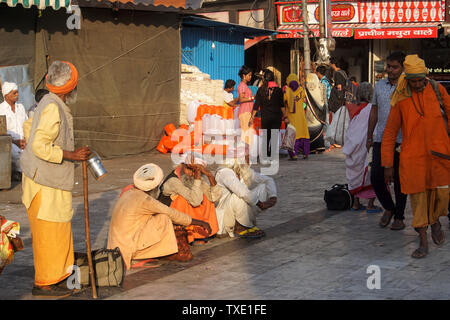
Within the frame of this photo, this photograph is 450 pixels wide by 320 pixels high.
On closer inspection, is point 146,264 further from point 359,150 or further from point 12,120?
point 12,120

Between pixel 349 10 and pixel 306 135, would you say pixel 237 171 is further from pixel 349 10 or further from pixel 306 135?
pixel 349 10

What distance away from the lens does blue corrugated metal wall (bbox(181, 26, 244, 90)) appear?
66.2 ft

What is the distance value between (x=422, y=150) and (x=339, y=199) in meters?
2.55

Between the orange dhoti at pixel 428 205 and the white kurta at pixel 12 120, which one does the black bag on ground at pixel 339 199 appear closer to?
the orange dhoti at pixel 428 205

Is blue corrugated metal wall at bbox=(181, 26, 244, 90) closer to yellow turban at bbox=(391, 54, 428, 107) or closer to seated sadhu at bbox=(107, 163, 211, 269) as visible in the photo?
yellow turban at bbox=(391, 54, 428, 107)

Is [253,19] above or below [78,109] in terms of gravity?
above

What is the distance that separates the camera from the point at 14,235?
529 centimetres

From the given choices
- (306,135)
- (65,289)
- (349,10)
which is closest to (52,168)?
(65,289)

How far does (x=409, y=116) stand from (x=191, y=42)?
14044 millimetres

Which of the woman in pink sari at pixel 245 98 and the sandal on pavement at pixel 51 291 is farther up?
the woman in pink sari at pixel 245 98

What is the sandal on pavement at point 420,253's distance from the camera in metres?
6.57

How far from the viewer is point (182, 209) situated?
23.7 ft

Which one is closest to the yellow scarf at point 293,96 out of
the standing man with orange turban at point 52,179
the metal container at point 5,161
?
the metal container at point 5,161

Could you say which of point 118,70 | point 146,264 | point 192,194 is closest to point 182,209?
point 192,194
